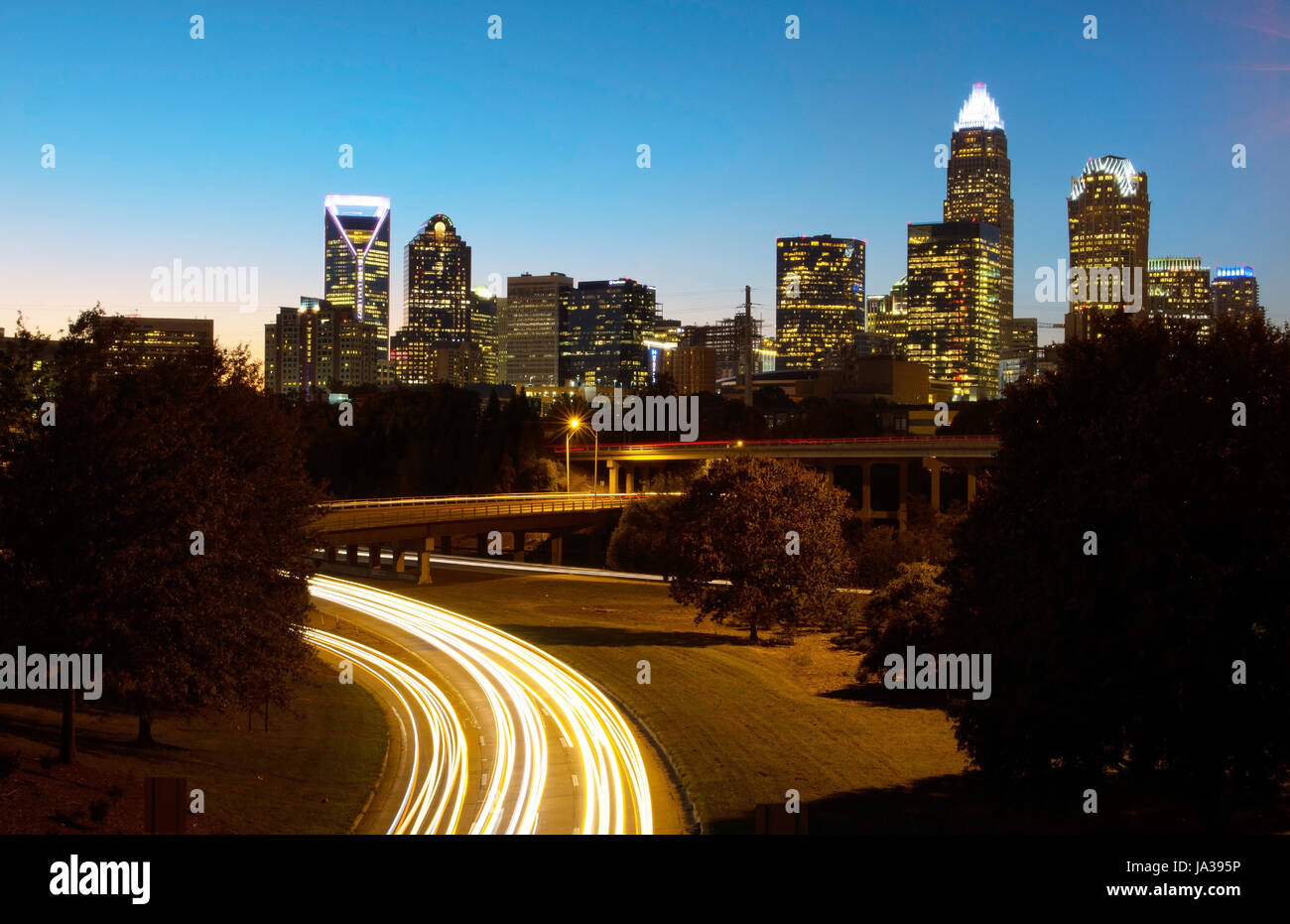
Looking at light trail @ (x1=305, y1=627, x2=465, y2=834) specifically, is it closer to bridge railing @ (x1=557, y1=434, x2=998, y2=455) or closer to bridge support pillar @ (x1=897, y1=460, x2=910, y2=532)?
bridge railing @ (x1=557, y1=434, x2=998, y2=455)

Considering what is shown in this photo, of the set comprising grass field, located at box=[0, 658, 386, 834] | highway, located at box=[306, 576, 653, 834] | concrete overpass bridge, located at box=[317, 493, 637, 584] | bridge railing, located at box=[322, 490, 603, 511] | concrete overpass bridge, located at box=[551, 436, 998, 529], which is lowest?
highway, located at box=[306, 576, 653, 834]

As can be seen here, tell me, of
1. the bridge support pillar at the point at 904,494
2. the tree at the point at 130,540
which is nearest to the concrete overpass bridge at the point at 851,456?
the bridge support pillar at the point at 904,494

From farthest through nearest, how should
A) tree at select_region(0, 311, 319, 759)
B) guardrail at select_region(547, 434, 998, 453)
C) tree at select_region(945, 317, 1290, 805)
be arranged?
1. guardrail at select_region(547, 434, 998, 453)
2. tree at select_region(0, 311, 319, 759)
3. tree at select_region(945, 317, 1290, 805)

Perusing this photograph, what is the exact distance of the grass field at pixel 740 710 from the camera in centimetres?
2506

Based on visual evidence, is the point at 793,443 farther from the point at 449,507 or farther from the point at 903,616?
the point at 903,616

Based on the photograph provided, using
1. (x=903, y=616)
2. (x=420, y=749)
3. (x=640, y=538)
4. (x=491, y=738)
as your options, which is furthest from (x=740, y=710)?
(x=640, y=538)

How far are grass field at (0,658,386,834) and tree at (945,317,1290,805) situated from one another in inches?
565

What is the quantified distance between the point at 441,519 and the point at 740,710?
123 feet

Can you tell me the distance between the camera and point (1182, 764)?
684 inches

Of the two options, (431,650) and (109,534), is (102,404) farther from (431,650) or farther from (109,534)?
(431,650)

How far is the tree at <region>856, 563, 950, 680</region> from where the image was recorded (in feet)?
121

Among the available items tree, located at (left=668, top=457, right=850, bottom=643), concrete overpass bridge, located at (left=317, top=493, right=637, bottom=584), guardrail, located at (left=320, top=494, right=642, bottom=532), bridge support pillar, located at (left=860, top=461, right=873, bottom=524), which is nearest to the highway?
concrete overpass bridge, located at (left=317, top=493, right=637, bottom=584)
